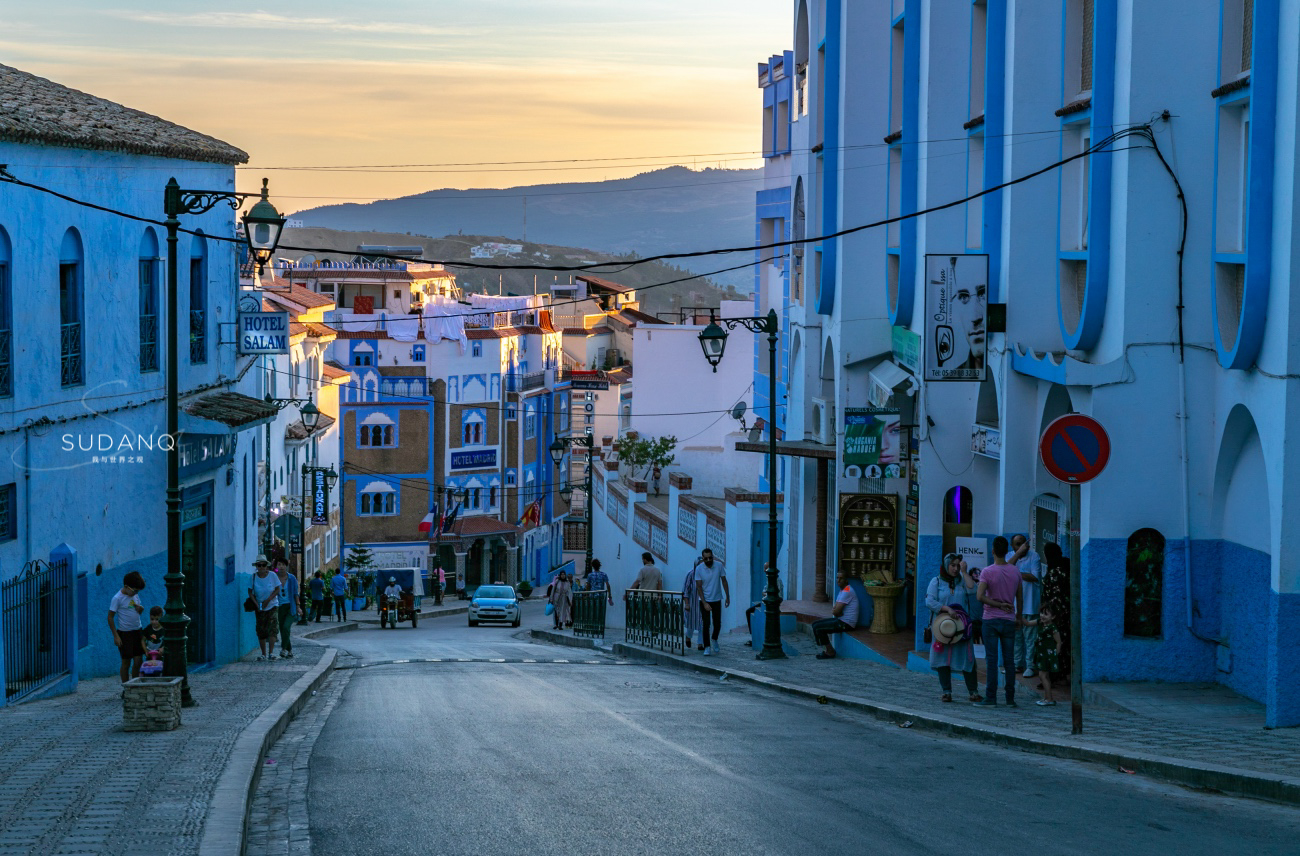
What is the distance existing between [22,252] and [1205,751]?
13.9 metres

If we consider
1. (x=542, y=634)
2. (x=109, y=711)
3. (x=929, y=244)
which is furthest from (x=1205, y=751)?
(x=542, y=634)

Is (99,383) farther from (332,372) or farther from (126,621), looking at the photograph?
(332,372)

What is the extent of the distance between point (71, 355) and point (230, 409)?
471cm

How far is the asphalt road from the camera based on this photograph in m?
8.79

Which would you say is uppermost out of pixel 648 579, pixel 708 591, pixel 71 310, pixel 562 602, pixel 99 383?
pixel 71 310

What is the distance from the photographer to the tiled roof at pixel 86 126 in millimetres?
17194

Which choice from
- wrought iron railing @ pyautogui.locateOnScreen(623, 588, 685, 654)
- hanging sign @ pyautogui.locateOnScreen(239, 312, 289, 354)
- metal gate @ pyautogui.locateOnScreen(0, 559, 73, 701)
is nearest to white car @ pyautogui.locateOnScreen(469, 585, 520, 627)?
wrought iron railing @ pyautogui.locateOnScreen(623, 588, 685, 654)

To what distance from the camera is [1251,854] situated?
334 inches

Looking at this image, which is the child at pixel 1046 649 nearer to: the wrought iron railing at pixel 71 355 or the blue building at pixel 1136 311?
the blue building at pixel 1136 311

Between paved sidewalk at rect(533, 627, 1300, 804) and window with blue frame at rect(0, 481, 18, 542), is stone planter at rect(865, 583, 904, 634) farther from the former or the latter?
window with blue frame at rect(0, 481, 18, 542)

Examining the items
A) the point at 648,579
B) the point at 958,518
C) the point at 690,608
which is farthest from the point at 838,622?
the point at 648,579

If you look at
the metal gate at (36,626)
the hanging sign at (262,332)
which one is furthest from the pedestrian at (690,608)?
the metal gate at (36,626)

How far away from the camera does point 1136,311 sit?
15.0 m

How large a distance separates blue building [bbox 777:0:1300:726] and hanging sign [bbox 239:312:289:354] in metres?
11.2
